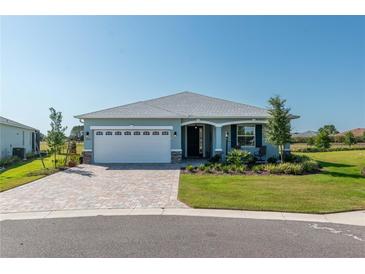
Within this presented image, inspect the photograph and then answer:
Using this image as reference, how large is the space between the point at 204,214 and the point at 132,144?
1137cm

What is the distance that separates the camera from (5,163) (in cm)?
1794

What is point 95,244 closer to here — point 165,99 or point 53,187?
point 53,187

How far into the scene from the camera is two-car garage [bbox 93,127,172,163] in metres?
17.1

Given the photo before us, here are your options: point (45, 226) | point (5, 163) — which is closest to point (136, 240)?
point (45, 226)

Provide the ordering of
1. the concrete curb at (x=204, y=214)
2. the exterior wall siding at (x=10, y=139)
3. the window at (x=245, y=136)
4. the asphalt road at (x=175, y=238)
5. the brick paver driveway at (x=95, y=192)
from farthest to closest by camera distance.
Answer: the exterior wall siding at (x=10, y=139)
the window at (x=245, y=136)
the brick paver driveway at (x=95, y=192)
the concrete curb at (x=204, y=214)
the asphalt road at (x=175, y=238)

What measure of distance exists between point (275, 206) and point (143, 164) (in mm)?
10692

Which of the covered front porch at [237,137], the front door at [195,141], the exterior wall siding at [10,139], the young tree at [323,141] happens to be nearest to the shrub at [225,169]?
the covered front porch at [237,137]

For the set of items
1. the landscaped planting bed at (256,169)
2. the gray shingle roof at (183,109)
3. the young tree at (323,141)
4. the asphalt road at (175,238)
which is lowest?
the asphalt road at (175,238)

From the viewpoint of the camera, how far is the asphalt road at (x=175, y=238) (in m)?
4.39

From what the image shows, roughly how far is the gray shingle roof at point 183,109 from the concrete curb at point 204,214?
10492 mm

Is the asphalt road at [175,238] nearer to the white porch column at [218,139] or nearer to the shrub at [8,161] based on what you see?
the white porch column at [218,139]

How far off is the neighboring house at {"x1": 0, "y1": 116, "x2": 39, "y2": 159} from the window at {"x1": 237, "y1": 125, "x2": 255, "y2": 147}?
1674 centimetres

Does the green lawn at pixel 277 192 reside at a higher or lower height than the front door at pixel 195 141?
lower
